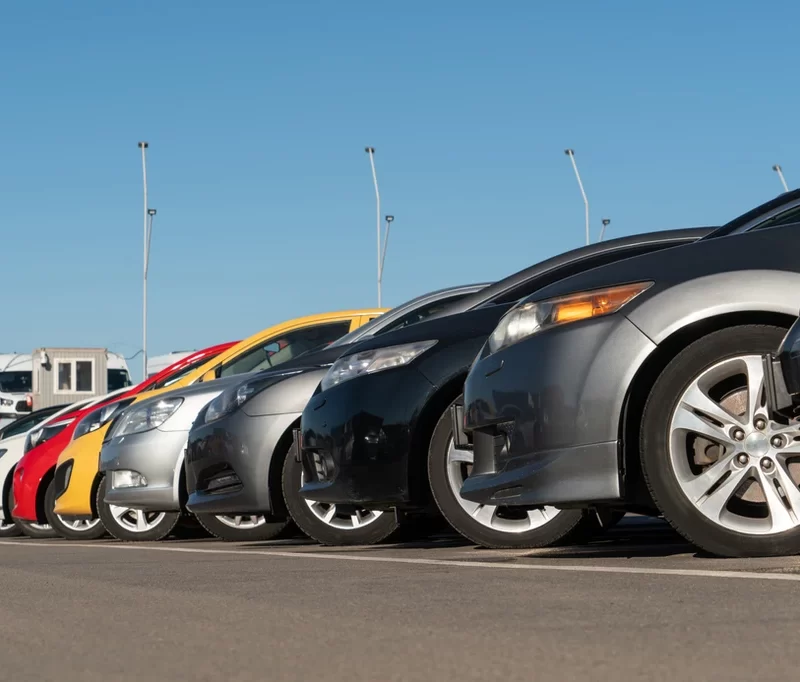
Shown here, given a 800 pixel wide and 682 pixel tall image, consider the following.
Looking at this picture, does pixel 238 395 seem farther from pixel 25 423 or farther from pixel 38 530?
pixel 25 423

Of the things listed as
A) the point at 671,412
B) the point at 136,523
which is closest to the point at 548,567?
the point at 671,412

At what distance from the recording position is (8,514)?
1478cm

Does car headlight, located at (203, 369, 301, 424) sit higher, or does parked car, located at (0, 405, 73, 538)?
car headlight, located at (203, 369, 301, 424)

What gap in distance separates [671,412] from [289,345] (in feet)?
18.1

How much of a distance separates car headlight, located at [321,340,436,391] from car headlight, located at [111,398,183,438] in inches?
114

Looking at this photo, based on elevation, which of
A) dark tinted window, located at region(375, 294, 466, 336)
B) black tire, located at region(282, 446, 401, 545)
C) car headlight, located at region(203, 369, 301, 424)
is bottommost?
black tire, located at region(282, 446, 401, 545)

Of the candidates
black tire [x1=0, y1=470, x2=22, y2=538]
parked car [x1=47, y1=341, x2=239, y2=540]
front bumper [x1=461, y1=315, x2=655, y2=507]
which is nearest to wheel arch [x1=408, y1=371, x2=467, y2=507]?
front bumper [x1=461, y1=315, x2=655, y2=507]

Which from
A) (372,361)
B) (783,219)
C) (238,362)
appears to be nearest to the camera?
(783,219)

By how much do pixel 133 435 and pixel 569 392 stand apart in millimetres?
5398

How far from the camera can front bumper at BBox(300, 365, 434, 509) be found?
7.11 m

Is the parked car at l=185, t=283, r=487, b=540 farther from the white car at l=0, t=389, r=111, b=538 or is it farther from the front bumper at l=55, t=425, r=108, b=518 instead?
the white car at l=0, t=389, r=111, b=538

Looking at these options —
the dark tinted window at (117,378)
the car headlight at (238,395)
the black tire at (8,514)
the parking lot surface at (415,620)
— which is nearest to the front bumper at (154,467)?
the car headlight at (238,395)

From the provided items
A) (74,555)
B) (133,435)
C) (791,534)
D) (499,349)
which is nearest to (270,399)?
(74,555)

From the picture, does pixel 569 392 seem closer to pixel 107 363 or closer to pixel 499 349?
pixel 499 349
